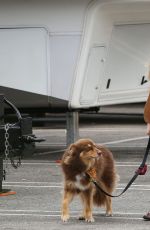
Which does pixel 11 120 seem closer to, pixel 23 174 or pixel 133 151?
pixel 133 151

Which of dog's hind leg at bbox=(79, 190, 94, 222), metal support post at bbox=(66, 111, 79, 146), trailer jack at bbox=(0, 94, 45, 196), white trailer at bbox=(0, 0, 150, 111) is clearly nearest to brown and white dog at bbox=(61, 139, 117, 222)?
dog's hind leg at bbox=(79, 190, 94, 222)

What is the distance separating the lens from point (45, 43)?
49.0 feet

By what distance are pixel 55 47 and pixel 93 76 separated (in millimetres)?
925

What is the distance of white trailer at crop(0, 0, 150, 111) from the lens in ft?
48.9

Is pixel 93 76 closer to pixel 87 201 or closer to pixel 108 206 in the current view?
pixel 108 206

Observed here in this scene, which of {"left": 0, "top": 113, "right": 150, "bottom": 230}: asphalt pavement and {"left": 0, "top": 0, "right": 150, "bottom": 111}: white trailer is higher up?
{"left": 0, "top": 0, "right": 150, "bottom": 111}: white trailer

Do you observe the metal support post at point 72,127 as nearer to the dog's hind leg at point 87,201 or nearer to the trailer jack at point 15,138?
the trailer jack at point 15,138

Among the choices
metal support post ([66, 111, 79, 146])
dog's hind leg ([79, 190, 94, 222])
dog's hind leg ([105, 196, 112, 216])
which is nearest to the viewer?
dog's hind leg ([79, 190, 94, 222])

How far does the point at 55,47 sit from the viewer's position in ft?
49.2

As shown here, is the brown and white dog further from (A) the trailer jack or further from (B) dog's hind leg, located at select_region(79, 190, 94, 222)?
(A) the trailer jack

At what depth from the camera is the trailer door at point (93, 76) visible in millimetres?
15039

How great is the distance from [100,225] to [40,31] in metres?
6.62

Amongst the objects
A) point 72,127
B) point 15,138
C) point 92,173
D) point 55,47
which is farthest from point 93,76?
point 92,173

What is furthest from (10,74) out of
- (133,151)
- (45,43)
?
(133,151)
